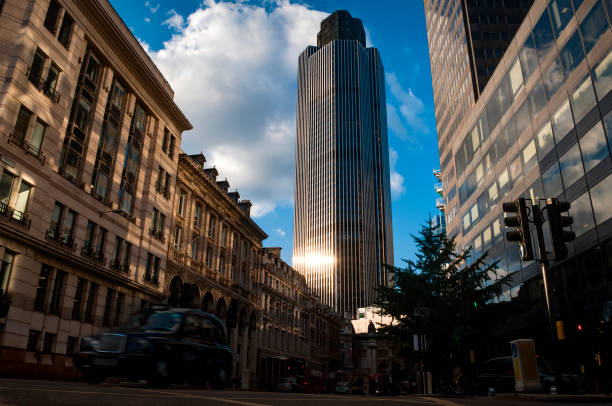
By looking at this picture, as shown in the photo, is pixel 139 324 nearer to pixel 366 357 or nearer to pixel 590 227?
pixel 590 227

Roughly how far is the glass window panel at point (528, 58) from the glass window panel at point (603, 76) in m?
7.53

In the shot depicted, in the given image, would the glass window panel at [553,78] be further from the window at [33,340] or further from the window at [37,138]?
the window at [33,340]

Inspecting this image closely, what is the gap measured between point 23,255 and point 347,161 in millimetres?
143644

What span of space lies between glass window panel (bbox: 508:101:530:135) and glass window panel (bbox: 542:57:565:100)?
3.00 m

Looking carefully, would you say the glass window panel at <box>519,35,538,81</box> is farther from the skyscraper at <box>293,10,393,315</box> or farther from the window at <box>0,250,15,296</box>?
the skyscraper at <box>293,10,393,315</box>

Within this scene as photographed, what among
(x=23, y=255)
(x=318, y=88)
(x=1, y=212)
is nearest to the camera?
(x=1, y=212)

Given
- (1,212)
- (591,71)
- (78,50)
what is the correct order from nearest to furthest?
(1,212) → (591,71) → (78,50)

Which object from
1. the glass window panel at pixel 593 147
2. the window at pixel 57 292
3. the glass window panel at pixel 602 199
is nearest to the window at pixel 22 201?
the window at pixel 57 292

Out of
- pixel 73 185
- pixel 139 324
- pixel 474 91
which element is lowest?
pixel 139 324

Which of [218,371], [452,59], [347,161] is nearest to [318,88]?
[347,161]

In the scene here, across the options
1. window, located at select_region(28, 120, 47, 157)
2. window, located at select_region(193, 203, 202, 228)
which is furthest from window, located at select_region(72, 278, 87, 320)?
window, located at select_region(193, 203, 202, 228)

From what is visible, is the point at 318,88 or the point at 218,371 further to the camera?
the point at 318,88

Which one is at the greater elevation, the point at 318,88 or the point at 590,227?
the point at 318,88

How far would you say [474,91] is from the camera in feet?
145
